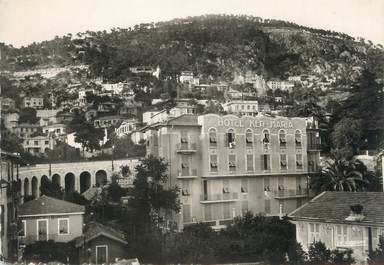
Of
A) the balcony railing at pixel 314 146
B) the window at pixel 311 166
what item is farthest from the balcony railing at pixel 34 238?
the balcony railing at pixel 314 146

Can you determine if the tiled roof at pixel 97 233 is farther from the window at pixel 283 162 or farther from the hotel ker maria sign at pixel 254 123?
the window at pixel 283 162

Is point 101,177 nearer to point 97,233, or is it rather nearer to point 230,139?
point 97,233

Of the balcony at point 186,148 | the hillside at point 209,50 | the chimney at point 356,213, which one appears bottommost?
the chimney at point 356,213

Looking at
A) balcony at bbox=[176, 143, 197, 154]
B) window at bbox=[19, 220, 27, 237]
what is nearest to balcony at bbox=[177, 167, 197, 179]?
balcony at bbox=[176, 143, 197, 154]

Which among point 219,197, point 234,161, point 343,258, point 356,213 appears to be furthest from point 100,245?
point 356,213

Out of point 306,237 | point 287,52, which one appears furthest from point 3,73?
point 306,237
